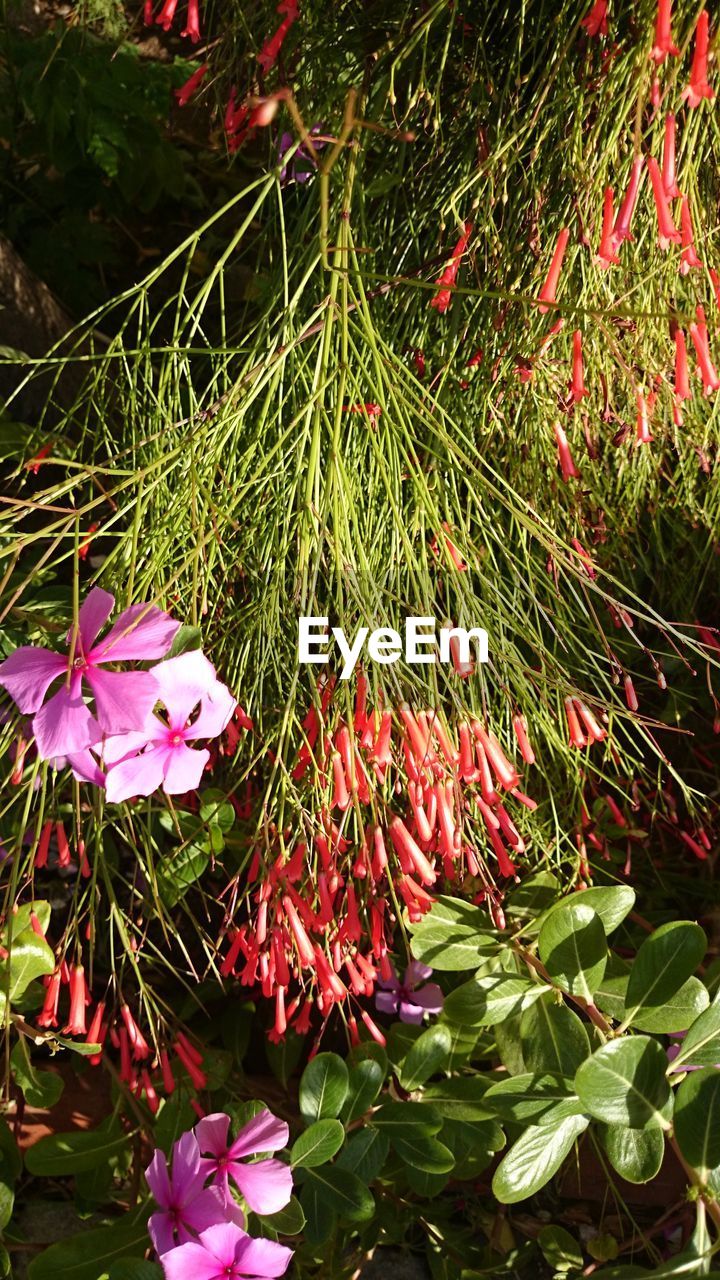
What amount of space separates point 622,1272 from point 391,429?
69 centimetres

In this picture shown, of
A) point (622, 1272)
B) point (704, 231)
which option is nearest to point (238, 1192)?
point (622, 1272)

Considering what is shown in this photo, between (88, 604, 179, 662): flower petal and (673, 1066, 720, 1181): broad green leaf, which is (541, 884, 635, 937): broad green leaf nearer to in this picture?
(673, 1066, 720, 1181): broad green leaf

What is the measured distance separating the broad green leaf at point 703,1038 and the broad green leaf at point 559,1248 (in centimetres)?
46

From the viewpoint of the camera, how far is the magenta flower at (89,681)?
0.66m

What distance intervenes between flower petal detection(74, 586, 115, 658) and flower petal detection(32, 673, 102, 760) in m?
0.03

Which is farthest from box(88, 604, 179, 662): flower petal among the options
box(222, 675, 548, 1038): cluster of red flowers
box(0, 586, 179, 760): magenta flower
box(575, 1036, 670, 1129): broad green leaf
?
box(575, 1036, 670, 1129): broad green leaf

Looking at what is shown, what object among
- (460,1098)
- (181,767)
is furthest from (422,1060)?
(181,767)

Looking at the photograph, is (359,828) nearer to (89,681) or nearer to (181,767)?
(181,767)

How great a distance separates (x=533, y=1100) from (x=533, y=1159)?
42 mm

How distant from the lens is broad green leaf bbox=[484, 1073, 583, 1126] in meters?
0.80

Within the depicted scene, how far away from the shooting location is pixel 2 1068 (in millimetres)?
1083

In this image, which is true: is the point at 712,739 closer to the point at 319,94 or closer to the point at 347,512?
the point at 347,512

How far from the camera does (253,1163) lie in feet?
2.71

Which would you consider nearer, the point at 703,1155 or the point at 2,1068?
the point at 703,1155
